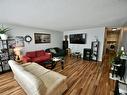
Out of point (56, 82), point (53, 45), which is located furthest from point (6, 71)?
point (53, 45)

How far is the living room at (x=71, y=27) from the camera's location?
1.79m

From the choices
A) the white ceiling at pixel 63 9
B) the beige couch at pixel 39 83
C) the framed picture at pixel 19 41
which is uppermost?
the white ceiling at pixel 63 9

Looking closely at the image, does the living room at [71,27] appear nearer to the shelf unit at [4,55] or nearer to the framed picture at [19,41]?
the framed picture at [19,41]

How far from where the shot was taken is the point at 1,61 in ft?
10.2

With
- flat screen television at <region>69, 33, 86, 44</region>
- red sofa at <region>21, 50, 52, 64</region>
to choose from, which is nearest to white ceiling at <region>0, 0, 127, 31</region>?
red sofa at <region>21, 50, 52, 64</region>

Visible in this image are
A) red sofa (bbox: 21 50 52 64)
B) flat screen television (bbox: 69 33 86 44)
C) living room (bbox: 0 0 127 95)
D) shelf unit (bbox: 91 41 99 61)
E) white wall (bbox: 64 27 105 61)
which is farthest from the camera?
flat screen television (bbox: 69 33 86 44)

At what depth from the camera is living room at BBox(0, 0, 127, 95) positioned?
5.86 ft

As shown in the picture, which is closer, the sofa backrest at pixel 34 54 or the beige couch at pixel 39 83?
the beige couch at pixel 39 83

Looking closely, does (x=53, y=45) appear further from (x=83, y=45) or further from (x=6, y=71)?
(x=6, y=71)

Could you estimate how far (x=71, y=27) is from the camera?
182 inches

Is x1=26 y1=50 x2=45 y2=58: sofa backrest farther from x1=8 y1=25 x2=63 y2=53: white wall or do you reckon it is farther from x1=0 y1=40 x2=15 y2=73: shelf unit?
x1=0 y1=40 x2=15 y2=73: shelf unit

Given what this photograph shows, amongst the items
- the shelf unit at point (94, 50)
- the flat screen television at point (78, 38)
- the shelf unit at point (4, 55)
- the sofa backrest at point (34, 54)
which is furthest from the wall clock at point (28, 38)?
the shelf unit at point (94, 50)

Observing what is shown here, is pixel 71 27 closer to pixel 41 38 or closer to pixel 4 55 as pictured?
pixel 41 38

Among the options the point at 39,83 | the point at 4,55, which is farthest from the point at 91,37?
the point at 4,55
